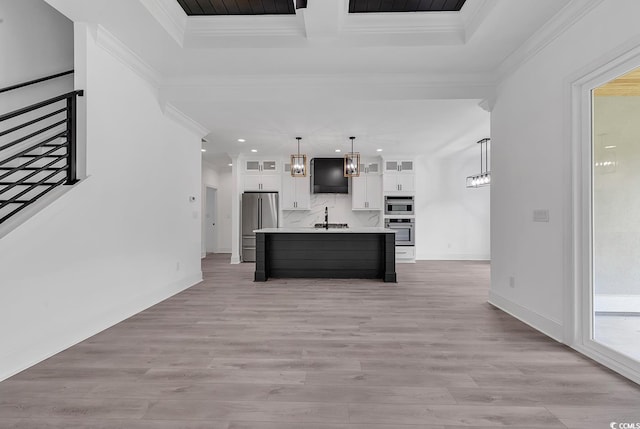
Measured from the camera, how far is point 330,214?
8.45m

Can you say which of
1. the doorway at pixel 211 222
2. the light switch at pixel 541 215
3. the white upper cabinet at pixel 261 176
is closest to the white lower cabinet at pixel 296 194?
the white upper cabinet at pixel 261 176

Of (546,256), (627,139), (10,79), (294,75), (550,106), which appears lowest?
(546,256)

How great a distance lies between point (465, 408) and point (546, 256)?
6.08 ft

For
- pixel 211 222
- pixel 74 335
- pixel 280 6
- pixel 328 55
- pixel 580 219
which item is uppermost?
pixel 280 6

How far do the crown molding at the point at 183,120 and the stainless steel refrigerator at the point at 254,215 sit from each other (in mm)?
2524

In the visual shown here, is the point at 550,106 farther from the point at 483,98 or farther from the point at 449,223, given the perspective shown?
the point at 449,223

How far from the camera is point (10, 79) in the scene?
314 centimetres

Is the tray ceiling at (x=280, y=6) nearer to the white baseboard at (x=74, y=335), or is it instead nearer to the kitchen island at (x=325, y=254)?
the white baseboard at (x=74, y=335)

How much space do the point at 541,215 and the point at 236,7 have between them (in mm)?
3476

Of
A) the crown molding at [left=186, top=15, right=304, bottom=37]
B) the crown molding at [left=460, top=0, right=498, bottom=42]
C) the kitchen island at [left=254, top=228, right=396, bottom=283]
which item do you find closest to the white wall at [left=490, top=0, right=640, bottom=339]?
the crown molding at [left=460, top=0, right=498, bottom=42]

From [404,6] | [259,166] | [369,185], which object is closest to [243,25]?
[404,6]

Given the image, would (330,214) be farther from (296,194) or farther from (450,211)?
(450,211)

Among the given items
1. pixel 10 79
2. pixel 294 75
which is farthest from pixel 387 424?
pixel 10 79

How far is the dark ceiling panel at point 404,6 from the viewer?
2973 mm
